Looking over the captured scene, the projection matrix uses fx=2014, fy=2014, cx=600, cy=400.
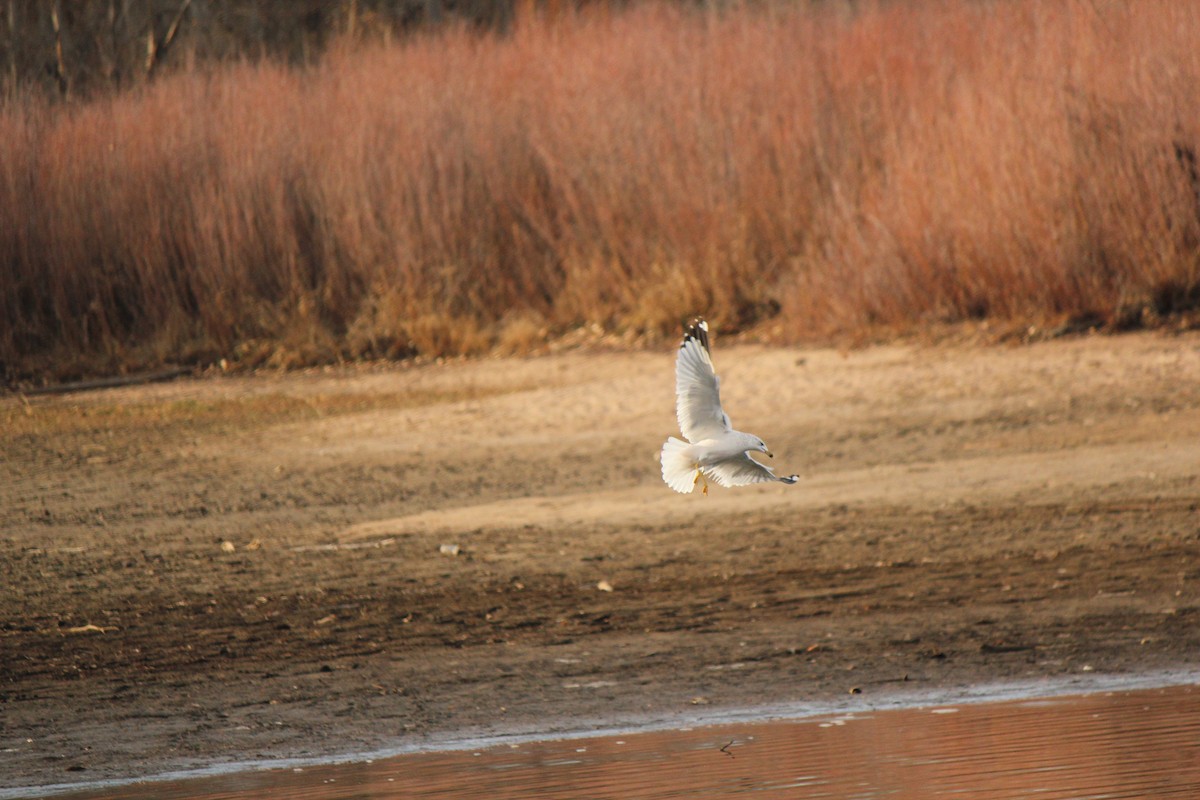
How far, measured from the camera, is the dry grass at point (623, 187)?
12641 mm

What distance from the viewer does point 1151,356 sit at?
11312 mm

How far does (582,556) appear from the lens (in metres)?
8.64

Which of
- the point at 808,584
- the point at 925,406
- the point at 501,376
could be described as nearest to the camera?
the point at 808,584

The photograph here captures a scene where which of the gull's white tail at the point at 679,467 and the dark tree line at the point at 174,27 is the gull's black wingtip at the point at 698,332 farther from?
the dark tree line at the point at 174,27

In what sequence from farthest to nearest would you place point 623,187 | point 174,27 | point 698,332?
point 174,27 < point 623,187 < point 698,332

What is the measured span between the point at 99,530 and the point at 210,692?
9.84ft

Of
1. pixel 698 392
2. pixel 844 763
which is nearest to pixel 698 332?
pixel 698 392

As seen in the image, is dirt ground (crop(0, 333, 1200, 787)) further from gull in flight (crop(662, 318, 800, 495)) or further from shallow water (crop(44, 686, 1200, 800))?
gull in flight (crop(662, 318, 800, 495))

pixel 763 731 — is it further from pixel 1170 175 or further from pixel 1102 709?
pixel 1170 175

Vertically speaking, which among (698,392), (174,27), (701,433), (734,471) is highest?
(174,27)

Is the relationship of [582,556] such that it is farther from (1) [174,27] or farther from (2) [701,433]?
(1) [174,27]

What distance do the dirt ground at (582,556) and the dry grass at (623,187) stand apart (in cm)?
96

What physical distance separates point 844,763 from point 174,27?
20.6m

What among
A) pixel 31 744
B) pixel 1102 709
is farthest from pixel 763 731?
pixel 31 744
